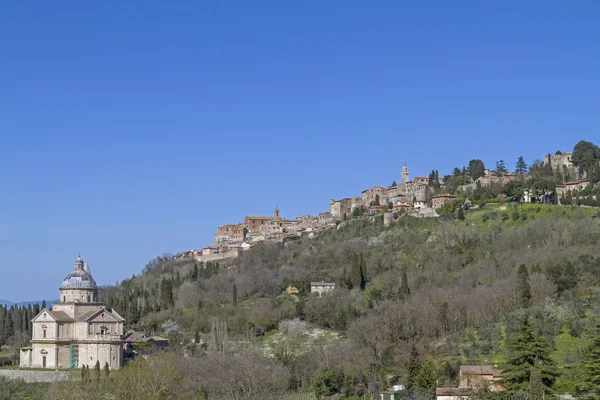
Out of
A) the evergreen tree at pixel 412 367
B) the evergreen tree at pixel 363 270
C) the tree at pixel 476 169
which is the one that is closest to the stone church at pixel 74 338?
the evergreen tree at pixel 363 270

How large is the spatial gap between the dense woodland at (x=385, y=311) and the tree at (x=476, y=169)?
5471 mm

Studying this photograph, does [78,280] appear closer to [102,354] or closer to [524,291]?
[102,354]

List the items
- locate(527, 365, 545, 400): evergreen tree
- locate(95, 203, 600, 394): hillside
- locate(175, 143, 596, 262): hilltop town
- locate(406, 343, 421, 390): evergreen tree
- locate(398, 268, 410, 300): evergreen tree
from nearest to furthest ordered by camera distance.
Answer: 1. locate(527, 365, 545, 400): evergreen tree
2. locate(406, 343, 421, 390): evergreen tree
3. locate(95, 203, 600, 394): hillside
4. locate(398, 268, 410, 300): evergreen tree
5. locate(175, 143, 596, 262): hilltop town

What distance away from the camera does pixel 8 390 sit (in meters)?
53.6

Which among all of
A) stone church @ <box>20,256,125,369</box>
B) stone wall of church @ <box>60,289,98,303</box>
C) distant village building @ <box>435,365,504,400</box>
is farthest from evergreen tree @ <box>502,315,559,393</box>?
stone wall of church @ <box>60,289,98,303</box>

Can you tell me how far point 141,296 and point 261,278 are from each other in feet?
39.5

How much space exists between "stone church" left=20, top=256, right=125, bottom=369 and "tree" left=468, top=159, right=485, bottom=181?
5477cm

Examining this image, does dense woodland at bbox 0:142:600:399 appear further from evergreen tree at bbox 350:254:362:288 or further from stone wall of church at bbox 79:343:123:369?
stone wall of church at bbox 79:343:123:369

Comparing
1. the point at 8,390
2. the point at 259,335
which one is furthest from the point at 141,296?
the point at 8,390

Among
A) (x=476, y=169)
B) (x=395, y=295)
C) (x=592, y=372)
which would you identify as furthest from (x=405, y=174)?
(x=592, y=372)

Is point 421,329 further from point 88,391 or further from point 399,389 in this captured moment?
point 88,391

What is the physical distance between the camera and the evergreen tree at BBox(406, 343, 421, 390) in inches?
1796

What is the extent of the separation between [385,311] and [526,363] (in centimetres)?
2225

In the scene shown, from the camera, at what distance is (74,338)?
213 ft
